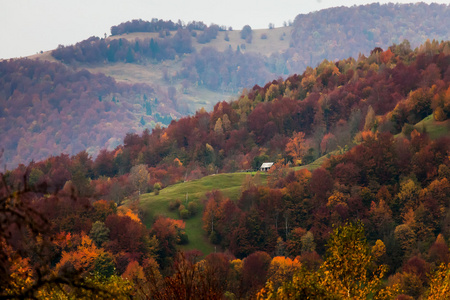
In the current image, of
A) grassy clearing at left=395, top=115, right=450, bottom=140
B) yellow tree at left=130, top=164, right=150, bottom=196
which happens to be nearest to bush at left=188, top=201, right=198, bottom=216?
yellow tree at left=130, top=164, right=150, bottom=196

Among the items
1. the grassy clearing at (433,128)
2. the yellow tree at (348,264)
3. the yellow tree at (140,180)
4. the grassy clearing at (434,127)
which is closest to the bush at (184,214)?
the yellow tree at (140,180)

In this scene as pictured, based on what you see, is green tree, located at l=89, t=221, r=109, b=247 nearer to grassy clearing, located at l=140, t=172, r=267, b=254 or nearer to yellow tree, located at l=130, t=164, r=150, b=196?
grassy clearing, located at l=140, t=172, r=267, b=254

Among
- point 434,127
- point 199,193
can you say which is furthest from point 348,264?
point 434,127

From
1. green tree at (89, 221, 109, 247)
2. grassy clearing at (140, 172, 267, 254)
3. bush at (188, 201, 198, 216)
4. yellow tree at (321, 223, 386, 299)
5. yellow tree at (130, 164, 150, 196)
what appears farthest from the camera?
yellow tree at (130, 164, 150, 196)

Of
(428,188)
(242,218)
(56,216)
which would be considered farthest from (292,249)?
(56,216)

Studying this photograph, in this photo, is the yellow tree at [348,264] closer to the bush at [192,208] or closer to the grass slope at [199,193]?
the grass slope at [199,193]

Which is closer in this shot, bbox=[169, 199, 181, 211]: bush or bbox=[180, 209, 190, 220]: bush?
bbox=[180, 209, 190, 220]: bush

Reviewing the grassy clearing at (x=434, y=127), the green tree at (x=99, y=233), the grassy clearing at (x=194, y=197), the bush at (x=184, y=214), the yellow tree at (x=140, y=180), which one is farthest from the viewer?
the yellow tree at (x=140, y=180)

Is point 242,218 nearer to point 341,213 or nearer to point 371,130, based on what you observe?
point 341,213

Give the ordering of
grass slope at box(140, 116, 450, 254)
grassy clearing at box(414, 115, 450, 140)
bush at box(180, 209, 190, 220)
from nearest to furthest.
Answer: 1. grass slope at box(140, 116, 450, 254)
2. bush at box(180, 209, 190, 220)
3. grassy clearing at box(414, 115, 450, 140)

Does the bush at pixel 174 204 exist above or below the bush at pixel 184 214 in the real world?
above

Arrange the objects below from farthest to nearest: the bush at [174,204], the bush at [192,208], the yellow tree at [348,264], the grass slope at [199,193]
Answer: the bush at [174,204] < the bush at [192,208] < the grass slope at [199,193] < the yellow tree at [348,264]

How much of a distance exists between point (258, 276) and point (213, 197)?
4731cm

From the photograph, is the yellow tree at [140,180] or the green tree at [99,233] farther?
the yellow tree at [140,180]
